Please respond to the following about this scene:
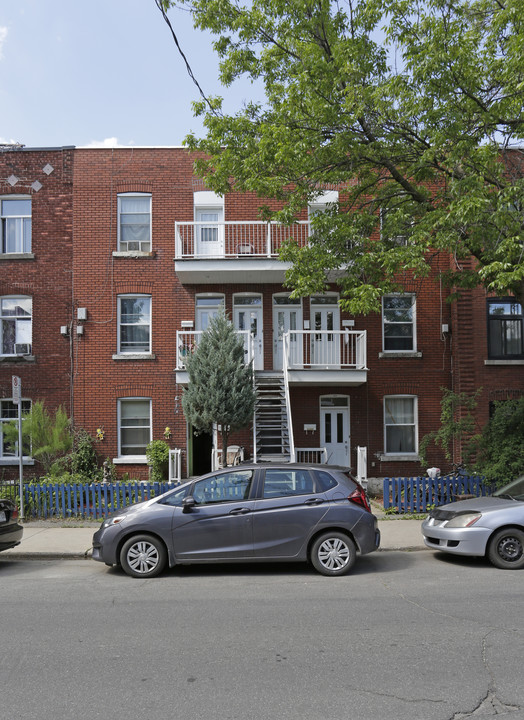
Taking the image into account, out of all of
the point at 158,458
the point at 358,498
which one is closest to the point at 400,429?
the point at 158,458

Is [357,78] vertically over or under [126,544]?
over

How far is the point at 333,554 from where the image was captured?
788 cm

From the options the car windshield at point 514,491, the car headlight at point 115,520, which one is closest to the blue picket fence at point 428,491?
the car windshield at point 514,491

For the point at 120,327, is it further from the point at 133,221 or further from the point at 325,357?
the point at 325,357

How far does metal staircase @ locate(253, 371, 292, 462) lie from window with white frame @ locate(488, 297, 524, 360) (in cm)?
627

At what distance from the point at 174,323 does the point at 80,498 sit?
6.51 meters

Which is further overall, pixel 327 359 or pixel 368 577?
pixel 327 359

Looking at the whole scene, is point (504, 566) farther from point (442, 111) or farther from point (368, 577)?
point (442, 111)

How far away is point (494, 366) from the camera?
16750mm

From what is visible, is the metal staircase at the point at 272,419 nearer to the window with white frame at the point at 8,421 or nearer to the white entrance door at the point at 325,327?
the white entrance door at the point at 325,327

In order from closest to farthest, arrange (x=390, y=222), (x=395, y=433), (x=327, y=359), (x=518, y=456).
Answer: (x=390, y=222) < (x=518, y=456) < (x=327, y=359) < (x=395, y=433)

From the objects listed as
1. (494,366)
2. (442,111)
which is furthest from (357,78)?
(494,366)

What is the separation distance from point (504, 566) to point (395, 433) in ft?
29.9

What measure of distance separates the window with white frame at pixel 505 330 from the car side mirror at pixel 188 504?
1193 centimetres
